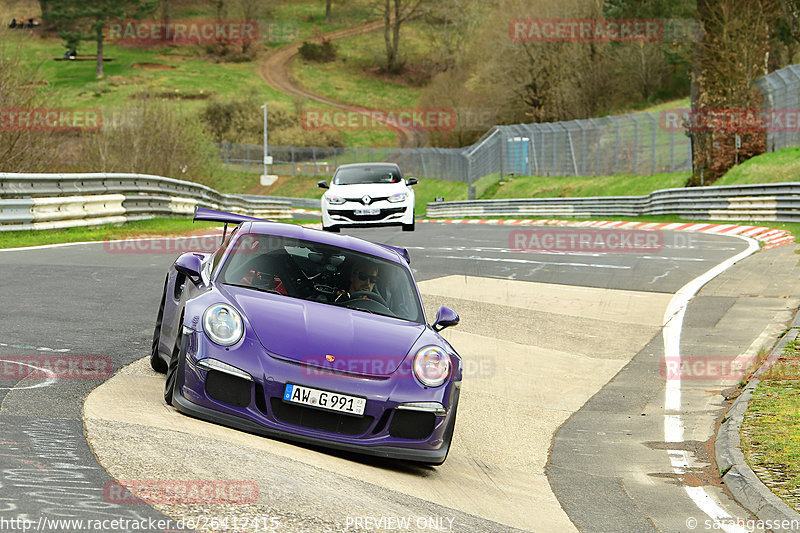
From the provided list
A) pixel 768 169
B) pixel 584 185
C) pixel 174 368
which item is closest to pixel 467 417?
pixel 174 368

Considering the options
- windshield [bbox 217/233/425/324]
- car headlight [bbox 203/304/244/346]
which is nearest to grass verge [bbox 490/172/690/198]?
windshield [bbox 217/233/425/324]

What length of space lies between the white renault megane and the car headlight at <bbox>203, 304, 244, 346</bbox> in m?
14.9

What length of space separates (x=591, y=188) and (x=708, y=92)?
967 centimetres

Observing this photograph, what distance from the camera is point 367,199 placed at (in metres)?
21.9

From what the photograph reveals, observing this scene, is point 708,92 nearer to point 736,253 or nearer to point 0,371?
point 736,253

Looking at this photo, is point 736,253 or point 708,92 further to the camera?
point 708,92

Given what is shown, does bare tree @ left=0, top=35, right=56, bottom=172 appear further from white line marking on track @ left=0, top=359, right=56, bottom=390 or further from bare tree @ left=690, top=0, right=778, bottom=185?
bare tree @ left=690, top=0, right=778, bottom=185

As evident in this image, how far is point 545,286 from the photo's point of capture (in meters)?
16.3

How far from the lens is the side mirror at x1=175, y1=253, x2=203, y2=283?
7.55 meters

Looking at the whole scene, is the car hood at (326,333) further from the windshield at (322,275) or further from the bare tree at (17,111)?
the bare tree at (17,111)

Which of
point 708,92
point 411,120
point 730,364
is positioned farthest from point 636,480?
point 411,120

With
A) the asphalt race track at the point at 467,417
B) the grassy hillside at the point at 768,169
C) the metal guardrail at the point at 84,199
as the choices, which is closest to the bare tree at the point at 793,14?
the grassy hillside at the point at 768,169

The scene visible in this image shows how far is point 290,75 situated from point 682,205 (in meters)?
101

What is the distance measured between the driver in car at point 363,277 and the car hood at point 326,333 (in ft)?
1.48
